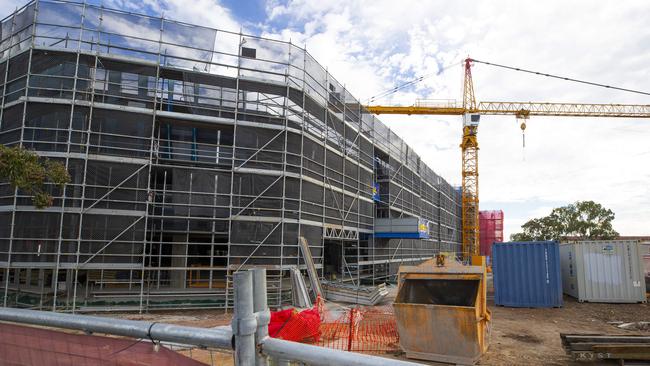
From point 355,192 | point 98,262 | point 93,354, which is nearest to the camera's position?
point 93,354

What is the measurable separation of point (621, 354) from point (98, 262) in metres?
13.8

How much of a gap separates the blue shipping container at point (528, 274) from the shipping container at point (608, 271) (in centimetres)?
232

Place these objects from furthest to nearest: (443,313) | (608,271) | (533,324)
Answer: (608,271)
(533,324)
(443,313)

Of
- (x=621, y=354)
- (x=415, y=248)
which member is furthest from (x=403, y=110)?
(x=621, y=354)

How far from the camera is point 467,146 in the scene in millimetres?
52625

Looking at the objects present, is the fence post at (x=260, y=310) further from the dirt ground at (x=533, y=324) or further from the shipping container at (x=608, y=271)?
the shipping container at (x=608, y=271)

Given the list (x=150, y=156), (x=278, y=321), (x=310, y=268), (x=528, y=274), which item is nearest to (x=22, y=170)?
(x=150, y=156)

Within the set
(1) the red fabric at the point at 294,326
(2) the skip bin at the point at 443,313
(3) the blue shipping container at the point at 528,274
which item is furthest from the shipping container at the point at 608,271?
(1) the red fabric at the point at 294,326

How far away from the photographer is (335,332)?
36.0 feet

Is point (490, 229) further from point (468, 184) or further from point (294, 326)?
point (294, 326)

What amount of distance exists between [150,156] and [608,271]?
60.8ft

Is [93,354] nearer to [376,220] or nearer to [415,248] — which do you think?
[376,220]

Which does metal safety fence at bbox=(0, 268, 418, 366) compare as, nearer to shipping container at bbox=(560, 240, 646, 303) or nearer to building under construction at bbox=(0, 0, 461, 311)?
building under construction at bbox=(0, 0, 461, 311)

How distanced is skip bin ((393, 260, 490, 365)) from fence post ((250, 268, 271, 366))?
6812 mm
